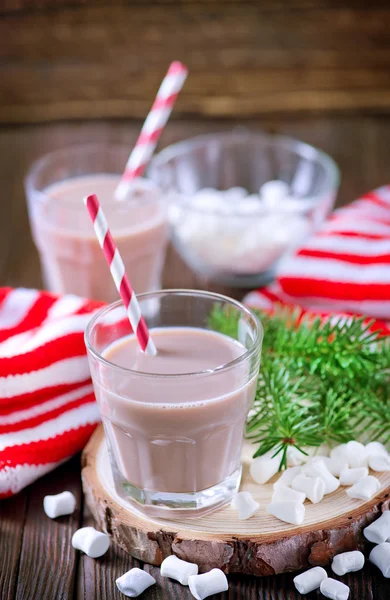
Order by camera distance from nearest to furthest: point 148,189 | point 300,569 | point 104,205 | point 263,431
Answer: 1. point 300,569
2. point 263,431
3. point 104,205
4. point 148,189

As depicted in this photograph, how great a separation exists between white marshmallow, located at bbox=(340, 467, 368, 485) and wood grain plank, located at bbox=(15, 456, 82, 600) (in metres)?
0.39

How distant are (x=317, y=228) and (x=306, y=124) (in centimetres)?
92

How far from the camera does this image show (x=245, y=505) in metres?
1.19

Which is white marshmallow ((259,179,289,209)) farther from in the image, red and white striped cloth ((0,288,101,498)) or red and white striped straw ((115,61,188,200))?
red and white striped cloth ((0,288,101,498))

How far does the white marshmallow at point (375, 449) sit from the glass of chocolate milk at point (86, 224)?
2.27 feet

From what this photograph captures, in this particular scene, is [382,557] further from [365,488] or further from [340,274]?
[340,274]

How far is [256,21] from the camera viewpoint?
2625 millimetres

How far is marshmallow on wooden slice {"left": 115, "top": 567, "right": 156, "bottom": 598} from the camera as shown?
1.13 meters

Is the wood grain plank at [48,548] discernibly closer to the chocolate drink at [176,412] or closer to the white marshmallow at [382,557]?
the chocolate drink at [176,412]

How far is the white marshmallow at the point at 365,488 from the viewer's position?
1.20 meters

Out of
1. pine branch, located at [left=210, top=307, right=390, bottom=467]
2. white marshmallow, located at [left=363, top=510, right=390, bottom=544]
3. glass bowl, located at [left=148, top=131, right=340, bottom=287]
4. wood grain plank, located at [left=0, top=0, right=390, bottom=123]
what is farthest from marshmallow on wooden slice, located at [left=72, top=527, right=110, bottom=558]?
wood grain plank, located at [left=0, top=0, right=390, bottom=123]

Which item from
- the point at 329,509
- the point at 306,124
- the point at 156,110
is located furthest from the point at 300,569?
the point at 306,124

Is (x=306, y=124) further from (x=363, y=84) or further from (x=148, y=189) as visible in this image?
(x=148, y=189)

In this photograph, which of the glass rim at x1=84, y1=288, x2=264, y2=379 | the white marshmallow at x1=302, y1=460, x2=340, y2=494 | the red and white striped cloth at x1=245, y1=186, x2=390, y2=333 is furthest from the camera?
the red and white striped cloth at x1=245, y1=186, x2=390, y2=333
